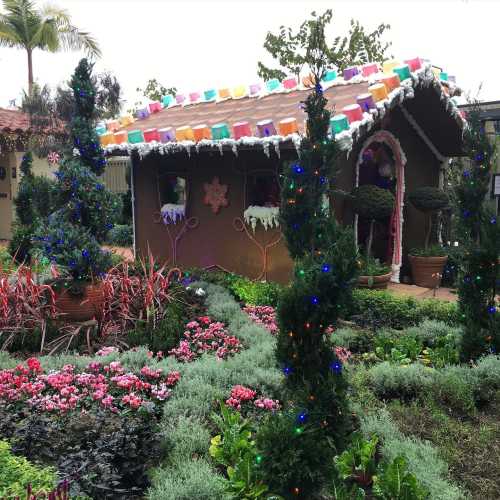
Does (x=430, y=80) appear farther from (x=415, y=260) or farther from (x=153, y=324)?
(x=153, y=324)

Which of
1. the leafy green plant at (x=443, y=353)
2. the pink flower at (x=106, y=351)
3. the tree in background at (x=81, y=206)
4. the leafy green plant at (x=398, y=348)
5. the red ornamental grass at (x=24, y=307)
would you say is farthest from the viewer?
the tree in background at (x=81, y=206)

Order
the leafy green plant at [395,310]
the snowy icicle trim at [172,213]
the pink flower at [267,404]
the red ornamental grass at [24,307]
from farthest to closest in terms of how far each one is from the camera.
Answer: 1. the snowy icicle trim at [172,213]
2. the leafy green plant at [395,310]
3. the red ornamental grass at [24,307]
4. the pink flower at [267,404]

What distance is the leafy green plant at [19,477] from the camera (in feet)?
8.87

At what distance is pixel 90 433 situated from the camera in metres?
3.52

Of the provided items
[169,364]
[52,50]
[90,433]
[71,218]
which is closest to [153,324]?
[169,364]

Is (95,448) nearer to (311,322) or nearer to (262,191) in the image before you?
(311,322)

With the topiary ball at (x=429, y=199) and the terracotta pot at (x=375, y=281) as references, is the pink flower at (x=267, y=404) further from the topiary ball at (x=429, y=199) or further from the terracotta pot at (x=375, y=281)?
the topiary ball at (x=429, y=199)

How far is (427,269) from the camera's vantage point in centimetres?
925

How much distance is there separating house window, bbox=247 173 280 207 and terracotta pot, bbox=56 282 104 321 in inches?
133

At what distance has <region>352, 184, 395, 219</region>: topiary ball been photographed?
26.0 feet

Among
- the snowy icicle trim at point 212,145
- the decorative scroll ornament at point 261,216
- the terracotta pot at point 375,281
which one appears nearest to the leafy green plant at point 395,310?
the terracotta pot at point 375,281

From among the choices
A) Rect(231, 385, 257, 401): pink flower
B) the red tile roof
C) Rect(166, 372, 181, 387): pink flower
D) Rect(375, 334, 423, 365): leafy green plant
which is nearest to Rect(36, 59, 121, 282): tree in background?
Rect(166, 372, 181, 387): pink flower

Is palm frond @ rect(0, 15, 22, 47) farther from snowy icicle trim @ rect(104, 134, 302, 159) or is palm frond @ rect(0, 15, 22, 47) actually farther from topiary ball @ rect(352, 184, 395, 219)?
topiary ball @ rect(352, 184, 395, 219)

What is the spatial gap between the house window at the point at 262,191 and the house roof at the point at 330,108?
37.2 inches
